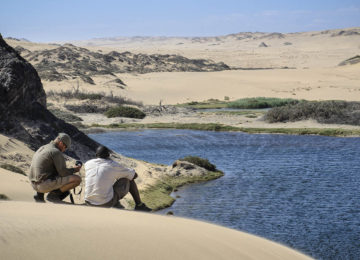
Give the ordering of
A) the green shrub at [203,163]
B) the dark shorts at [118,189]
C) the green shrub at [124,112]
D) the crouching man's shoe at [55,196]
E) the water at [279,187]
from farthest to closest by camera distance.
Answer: the green shrub at [124,112], the green shrub at [203,163], the water at [279,187], the dark shorts at [118,189], the crouching man's shoe at [55,196]

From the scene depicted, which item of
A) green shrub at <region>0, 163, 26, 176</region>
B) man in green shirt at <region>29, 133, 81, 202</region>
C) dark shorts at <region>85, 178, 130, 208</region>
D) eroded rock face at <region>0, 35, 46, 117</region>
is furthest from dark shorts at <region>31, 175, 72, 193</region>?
eroded rock face at <region>0, 35, 46, 117</region>

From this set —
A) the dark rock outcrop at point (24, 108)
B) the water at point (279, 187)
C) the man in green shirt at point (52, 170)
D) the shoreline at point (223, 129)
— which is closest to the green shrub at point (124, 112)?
the shoreline at point (223, 129)

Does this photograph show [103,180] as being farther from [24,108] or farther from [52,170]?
[24,108]

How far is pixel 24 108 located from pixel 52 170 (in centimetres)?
712

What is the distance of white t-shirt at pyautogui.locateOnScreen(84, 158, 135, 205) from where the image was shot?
962 centimetres

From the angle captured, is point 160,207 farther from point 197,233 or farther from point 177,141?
point 177,141

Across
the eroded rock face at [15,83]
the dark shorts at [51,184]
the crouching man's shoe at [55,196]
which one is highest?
the eroded rock face at [15,83]

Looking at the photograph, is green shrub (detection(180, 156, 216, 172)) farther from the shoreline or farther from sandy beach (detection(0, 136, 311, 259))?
the shoreline

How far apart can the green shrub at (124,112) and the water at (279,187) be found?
9473 millimetres

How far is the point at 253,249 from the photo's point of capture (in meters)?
8.16

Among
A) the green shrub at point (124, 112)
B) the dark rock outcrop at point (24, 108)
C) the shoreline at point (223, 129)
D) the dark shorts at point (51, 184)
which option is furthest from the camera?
the green shrub at point (124, 112)

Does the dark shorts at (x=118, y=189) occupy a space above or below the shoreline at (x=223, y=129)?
above

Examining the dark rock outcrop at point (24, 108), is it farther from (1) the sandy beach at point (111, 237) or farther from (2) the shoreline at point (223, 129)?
(2) the shoreline at point (223, 129)

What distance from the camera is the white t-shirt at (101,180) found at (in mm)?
9617
